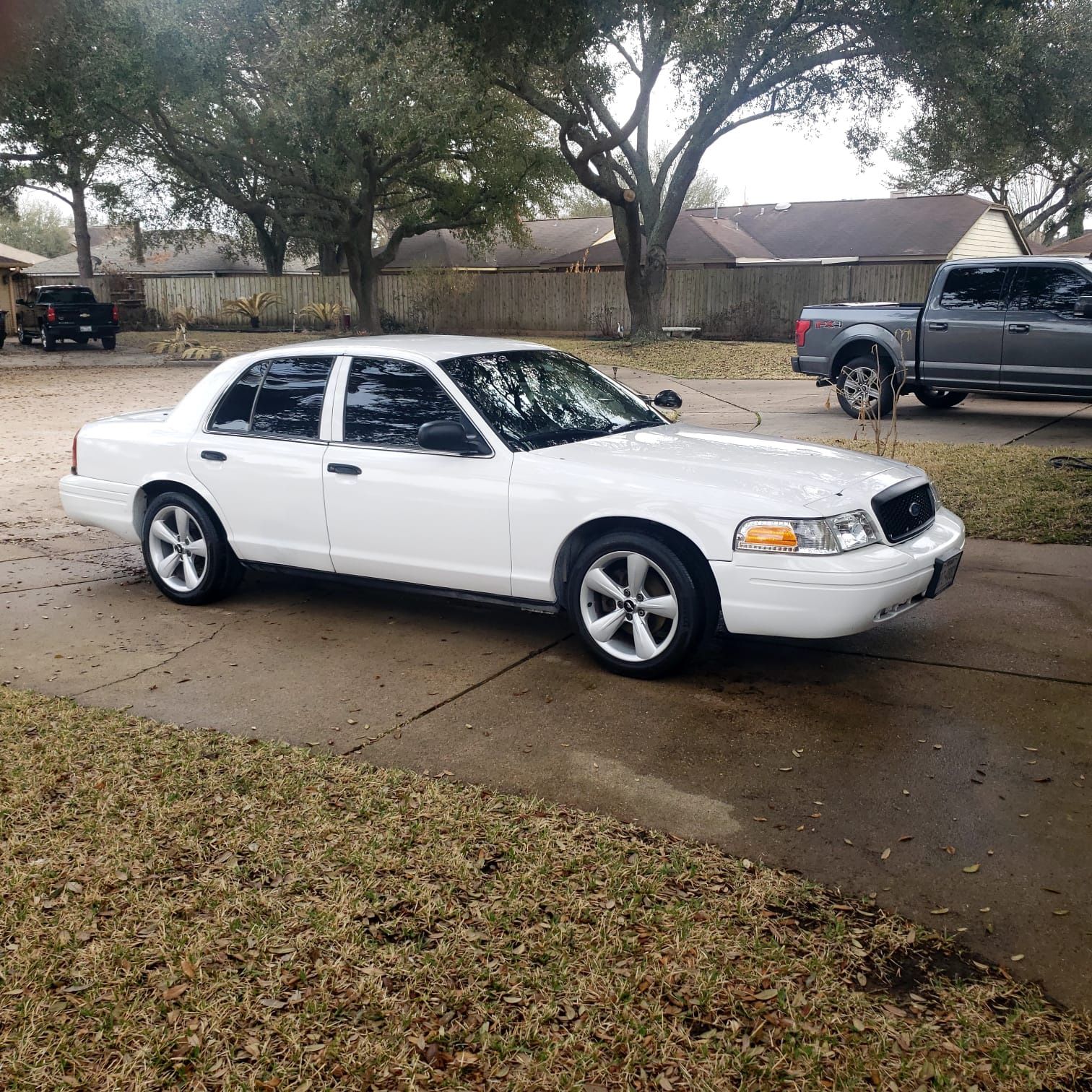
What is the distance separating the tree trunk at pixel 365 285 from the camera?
32906mm

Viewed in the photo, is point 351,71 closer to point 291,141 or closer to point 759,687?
point 291,141

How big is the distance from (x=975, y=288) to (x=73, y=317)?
86.2 ft

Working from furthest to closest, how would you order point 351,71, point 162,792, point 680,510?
1. point 351,71
2. point 680,510
3. point 162,792

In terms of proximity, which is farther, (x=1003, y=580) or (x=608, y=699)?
(x=1003, y=580)

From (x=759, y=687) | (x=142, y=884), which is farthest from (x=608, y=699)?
(x=142, y=884)

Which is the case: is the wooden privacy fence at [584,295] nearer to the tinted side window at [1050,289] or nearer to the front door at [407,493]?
the tinted side window at [1050,289]

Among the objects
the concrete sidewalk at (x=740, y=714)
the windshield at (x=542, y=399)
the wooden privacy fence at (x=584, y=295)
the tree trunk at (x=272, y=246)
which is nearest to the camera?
the concrete sidewalk at (x=740, y=714)

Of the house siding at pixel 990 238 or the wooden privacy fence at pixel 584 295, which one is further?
the house siding at pixel 990 238

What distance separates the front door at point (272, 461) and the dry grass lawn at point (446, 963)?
223 centimetres

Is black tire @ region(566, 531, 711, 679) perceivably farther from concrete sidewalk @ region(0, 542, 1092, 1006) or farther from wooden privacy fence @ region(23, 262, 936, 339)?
wooden privacy fence @ region(23, 262, 936, 339)

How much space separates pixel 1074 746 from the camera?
450 cm

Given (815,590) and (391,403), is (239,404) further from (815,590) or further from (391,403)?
(815,590)

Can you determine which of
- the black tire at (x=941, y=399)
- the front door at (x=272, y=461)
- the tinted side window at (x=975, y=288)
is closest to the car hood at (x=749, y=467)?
the front door at (x=272, y=461)

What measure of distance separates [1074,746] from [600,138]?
23354 millimetres
